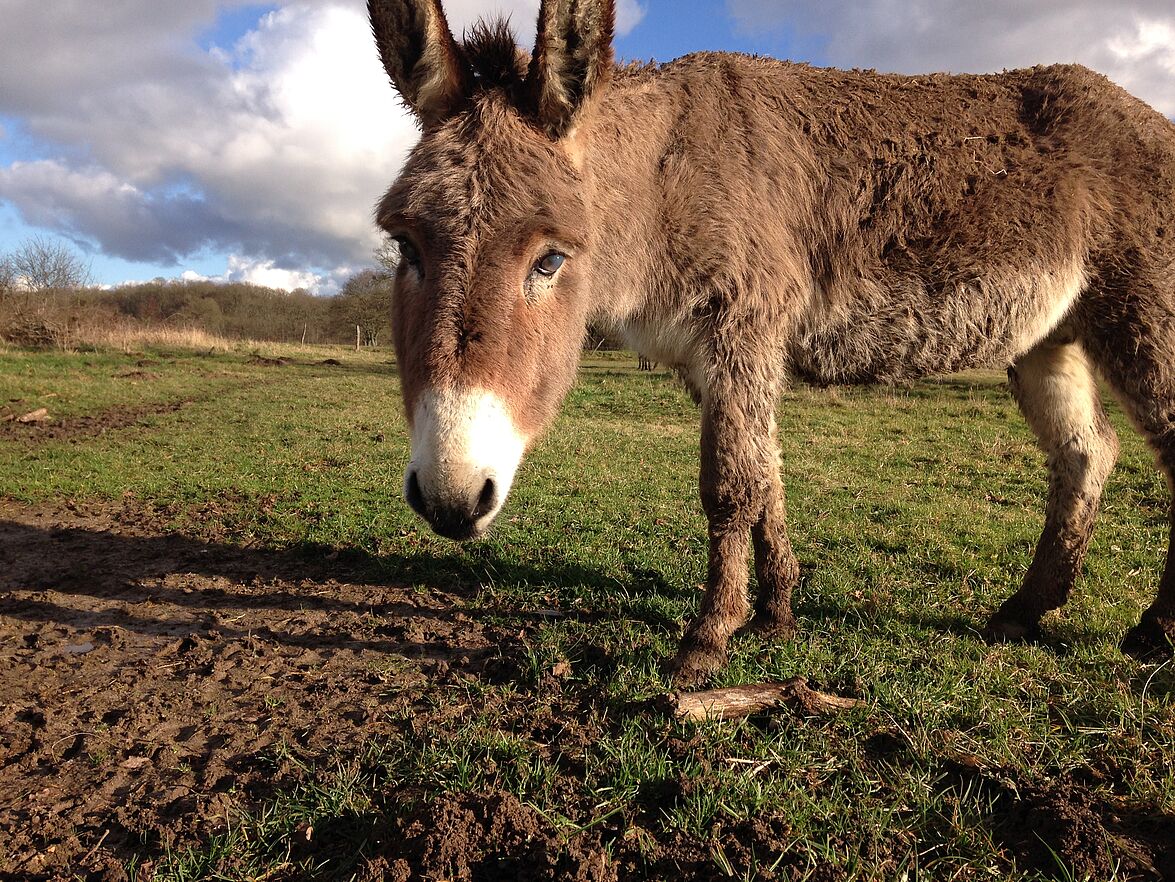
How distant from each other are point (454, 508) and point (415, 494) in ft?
0.49

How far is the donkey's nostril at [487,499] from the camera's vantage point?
2.26m

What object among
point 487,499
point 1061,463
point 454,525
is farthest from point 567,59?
point 1061,463

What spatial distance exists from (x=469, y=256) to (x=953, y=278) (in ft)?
8.59

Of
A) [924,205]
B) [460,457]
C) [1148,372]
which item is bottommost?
[460,457]

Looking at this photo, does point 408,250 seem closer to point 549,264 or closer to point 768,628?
point 549,264

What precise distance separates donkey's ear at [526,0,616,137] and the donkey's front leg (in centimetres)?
148

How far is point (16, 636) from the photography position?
385 centimetres

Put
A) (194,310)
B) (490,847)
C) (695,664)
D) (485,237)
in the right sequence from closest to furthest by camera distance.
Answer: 1. (490,847)
2. (485,237)
3. (695,664)
4. (194,310)

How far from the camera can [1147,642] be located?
3.57 metres

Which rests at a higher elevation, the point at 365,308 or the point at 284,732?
the point at 365,308

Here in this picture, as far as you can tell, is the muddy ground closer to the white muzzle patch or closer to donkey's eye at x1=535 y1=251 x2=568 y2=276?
the white muzzle patch

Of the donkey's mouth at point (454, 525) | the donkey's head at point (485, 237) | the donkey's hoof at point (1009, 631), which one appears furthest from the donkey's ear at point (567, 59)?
the donkey's hoof at point (1009, 631)

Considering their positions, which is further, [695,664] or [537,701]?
[695,664]

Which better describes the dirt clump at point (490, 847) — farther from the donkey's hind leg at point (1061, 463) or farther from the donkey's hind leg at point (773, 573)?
the donkey's hind leg at point (1061, 463)
